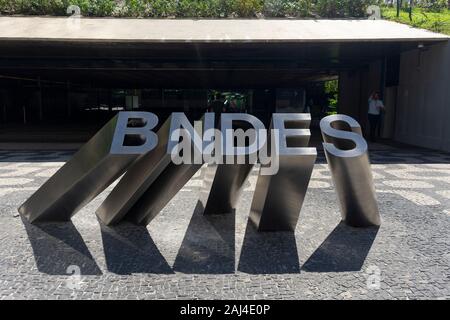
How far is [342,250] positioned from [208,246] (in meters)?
1.50

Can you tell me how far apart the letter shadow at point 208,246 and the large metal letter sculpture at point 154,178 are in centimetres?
62

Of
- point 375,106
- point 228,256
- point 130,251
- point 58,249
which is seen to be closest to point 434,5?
point 375,106

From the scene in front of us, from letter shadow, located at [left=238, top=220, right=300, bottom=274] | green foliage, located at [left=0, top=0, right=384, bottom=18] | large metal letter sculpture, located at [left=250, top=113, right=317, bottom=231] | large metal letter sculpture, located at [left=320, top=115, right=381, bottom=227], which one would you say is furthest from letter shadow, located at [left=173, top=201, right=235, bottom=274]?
green foliage, located at [left=0, top=0, right=384, bottom=18]

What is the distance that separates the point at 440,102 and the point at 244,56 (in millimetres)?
7584

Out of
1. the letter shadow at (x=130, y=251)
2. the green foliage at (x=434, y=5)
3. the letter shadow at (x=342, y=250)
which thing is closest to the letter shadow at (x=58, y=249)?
the letter shadow at (x=130, y=251)

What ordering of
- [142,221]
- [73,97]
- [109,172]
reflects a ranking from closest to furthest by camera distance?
1. [109,172]
2. [142,221]
3. [73,97]

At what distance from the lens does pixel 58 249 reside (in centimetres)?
404

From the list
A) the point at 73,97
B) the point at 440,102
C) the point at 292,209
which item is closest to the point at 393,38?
the point at 440,102

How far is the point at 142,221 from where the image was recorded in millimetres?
4859

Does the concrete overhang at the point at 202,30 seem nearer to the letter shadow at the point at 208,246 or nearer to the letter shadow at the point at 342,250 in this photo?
the letter shadow at the point at 208,246

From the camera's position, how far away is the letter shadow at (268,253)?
142 inches

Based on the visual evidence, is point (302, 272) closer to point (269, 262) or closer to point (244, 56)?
point (269, 262)

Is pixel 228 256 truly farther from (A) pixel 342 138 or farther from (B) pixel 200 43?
(B) pixel 200 43

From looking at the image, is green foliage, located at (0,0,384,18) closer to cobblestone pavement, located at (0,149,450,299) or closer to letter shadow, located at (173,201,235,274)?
cobblestone pavement, located at (0,149,450,299)
